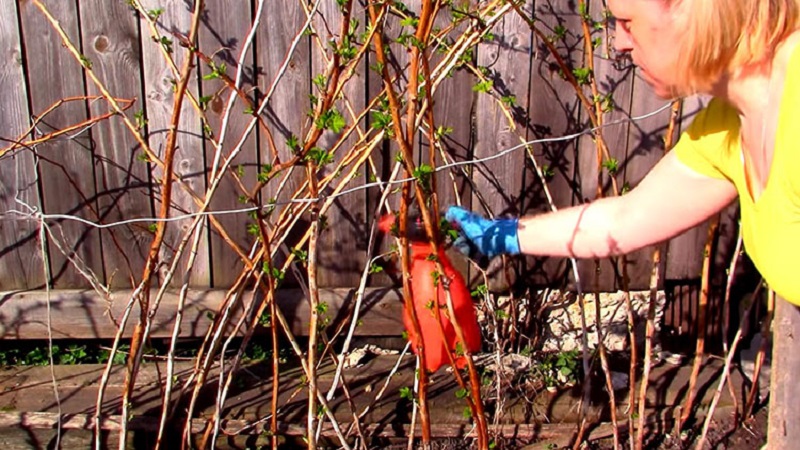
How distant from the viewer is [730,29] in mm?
1411

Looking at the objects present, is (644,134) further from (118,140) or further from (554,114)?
(118,140)

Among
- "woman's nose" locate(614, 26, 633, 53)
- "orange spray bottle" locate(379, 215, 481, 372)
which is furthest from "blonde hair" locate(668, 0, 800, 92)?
"orange spray bottle" locate(379, 215, 481, 372)

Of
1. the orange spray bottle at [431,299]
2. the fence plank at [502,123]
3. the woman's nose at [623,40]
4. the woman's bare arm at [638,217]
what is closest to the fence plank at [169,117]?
the orange spray bottle at [431,299]

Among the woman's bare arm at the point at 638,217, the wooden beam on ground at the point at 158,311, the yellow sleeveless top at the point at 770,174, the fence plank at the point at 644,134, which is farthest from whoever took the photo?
the wooden beam on ground at the point at 158,311

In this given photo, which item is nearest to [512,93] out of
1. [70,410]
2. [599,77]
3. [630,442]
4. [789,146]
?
[599,77]

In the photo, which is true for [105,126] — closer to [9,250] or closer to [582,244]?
[9,250]

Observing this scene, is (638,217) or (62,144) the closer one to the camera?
(638,217)

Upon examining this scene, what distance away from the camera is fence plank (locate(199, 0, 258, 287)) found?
2979 millimetres

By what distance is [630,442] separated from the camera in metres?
2.93

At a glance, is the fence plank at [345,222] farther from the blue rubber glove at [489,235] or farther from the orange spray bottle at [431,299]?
the blue rubber glove at [489,235]

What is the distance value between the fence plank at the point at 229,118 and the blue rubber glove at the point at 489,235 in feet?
3.13

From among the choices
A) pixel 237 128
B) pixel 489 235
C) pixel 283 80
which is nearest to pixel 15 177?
pixel 237 128

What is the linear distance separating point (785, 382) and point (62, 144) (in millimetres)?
2648

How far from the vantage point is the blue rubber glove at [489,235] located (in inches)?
90.1
